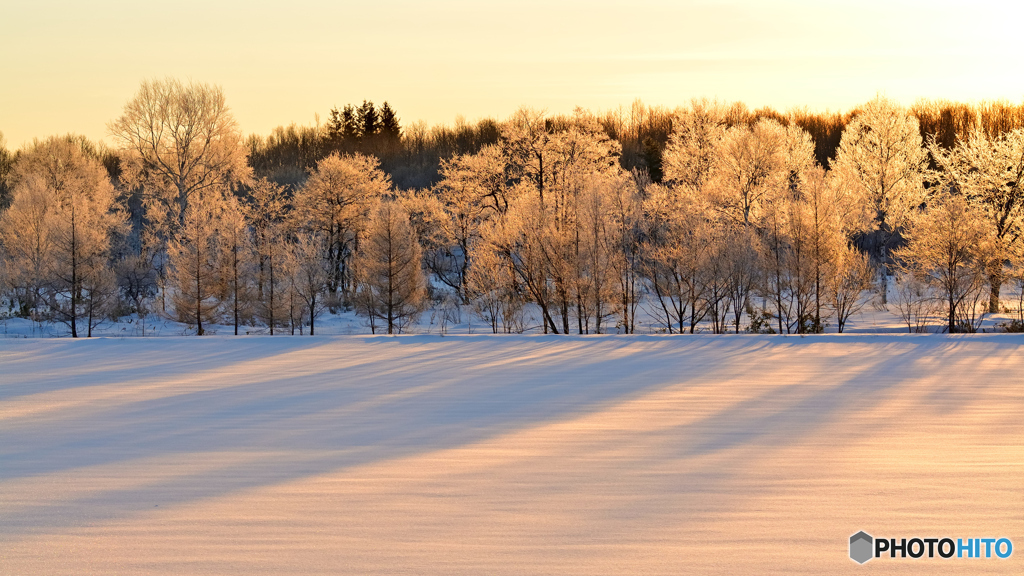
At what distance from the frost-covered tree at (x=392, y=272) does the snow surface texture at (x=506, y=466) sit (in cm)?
1493

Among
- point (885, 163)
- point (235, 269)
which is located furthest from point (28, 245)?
point (885, 163)

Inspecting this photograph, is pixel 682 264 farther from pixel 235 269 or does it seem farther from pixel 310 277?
pixel 235 269

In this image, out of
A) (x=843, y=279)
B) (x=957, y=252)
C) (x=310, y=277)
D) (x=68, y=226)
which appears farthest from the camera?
(x=310, y=277)

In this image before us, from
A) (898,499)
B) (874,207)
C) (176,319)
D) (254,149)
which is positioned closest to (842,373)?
(898,499)

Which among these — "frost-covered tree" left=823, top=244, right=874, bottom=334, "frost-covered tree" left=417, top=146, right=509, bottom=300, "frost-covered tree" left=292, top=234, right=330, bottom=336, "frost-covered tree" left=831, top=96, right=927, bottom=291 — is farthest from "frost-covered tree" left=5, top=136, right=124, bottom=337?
"frost-covered tree" left=831, top=96, right=927, bottom=291

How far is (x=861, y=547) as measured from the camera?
5.74 meters

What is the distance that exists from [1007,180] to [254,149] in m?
73.5

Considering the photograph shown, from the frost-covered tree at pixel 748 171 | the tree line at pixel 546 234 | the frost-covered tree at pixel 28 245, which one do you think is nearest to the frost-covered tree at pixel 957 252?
the tree line at pixel 546 234

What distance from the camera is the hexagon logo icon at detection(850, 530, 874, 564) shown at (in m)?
5.57

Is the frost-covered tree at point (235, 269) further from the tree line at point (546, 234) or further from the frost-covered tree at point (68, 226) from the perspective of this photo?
the frost-covered tree at point (68, 226)

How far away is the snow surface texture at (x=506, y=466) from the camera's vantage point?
18.8 ft

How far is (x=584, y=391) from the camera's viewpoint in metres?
12.2

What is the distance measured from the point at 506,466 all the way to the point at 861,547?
361 cm

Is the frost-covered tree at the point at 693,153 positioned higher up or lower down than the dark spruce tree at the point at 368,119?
lower down
